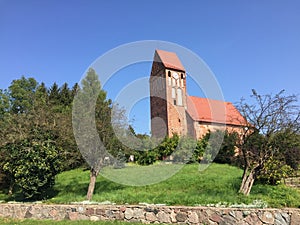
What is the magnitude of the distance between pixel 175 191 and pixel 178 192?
0.98 ft

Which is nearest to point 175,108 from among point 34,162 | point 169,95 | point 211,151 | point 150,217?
point 169,95

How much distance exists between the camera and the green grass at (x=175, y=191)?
7.60 m

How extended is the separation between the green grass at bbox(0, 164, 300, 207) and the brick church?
1203cm

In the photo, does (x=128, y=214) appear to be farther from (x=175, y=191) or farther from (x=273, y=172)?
(x=273, y=172)

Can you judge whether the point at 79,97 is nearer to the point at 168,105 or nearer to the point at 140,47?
the point at 140,47

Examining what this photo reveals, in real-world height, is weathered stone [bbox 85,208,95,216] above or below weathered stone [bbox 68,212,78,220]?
above

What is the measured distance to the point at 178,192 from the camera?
30.3 feet

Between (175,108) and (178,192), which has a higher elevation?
(175,108)

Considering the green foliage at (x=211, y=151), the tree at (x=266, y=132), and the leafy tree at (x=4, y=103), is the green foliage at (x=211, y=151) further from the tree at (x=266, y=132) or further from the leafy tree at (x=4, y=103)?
the leafy tree at (x=4, y=103)

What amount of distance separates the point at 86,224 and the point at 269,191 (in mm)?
6337

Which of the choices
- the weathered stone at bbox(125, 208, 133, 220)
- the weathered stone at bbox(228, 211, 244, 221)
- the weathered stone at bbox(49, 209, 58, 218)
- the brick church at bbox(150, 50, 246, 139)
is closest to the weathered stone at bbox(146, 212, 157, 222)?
the weathered stone at bbox(125, 208, 133, 220)

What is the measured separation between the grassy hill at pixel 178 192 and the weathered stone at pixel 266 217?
1.01 metres

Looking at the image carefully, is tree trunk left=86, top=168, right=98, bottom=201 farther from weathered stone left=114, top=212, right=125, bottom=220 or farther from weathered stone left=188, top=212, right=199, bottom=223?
weathered stone left=188, top=212, right=199, bottom=223

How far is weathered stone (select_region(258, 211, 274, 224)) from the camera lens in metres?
5.94
